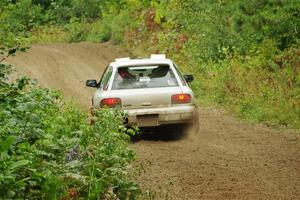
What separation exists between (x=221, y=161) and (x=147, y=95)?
2252mm

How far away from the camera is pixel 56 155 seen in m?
7.24

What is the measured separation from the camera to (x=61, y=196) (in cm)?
619

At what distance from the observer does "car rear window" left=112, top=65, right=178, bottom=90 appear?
41.6 feet

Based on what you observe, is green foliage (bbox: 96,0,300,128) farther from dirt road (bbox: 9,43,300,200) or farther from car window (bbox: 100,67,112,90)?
car window (bbox: 100,67,112,90)

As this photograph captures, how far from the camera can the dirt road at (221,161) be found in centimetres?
874

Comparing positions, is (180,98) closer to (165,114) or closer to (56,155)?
(165,114)

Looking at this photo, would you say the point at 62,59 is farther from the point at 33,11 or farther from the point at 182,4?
the point at 33,11

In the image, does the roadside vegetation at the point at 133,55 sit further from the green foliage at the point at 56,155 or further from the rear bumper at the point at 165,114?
the rear bumper at the point at 165,114

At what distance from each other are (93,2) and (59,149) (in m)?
36.0

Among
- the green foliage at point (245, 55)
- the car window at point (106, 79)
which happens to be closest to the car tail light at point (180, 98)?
the car window at point (106, 79)

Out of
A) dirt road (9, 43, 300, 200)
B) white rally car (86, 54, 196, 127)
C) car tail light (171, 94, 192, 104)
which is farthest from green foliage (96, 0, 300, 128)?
car tail light (171, 94, 192, 104)

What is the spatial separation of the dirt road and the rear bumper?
421 mm

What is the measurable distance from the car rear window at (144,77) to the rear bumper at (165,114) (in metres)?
0.52

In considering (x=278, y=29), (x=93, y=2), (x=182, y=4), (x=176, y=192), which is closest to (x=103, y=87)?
(x=176, y=192)
